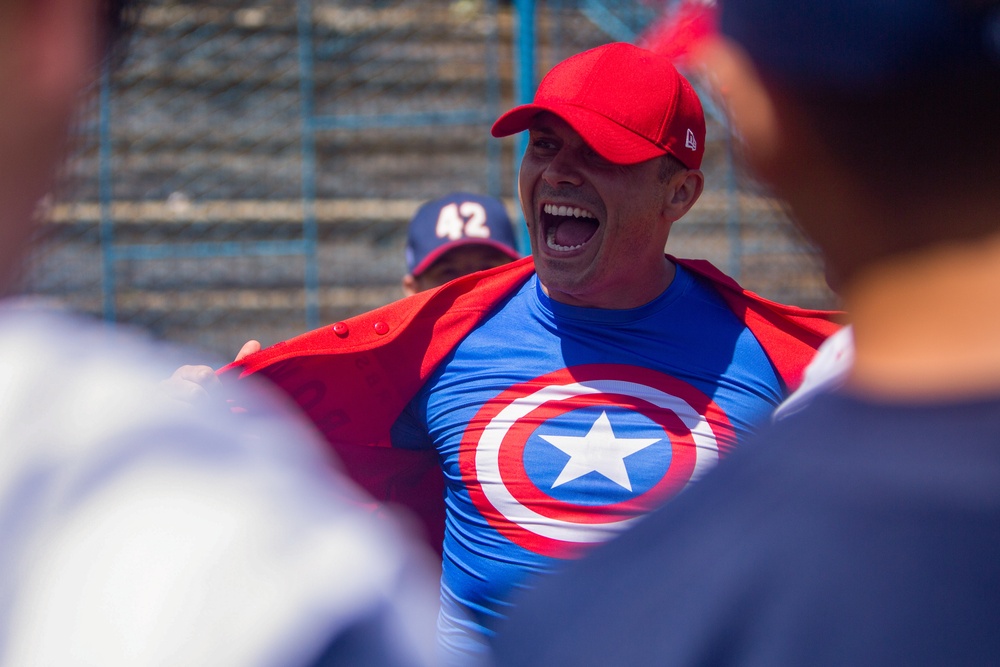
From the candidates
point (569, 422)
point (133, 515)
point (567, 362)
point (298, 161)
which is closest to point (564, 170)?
point (567, 362)

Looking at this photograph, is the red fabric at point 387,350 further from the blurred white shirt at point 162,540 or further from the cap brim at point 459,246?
the blurred white shirt at point 162,540

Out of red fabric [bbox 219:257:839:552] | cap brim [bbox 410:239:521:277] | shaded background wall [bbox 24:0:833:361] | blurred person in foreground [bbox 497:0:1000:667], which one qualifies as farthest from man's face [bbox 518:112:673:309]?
shaded background wall [bbox 24:0:833:361]

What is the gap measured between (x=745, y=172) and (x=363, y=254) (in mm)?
5699

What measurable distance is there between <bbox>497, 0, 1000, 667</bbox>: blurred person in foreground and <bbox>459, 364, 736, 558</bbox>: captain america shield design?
129 cm

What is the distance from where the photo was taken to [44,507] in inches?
22.5

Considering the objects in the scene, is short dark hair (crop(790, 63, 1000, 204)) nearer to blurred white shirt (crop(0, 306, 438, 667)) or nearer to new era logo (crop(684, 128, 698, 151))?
blurred white shirt (crop(0, 306, 438, 667))

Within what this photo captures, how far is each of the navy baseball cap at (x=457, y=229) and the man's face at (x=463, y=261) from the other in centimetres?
2

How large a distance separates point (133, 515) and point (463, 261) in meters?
2.55

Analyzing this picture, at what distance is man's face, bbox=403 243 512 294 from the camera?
3.08 m

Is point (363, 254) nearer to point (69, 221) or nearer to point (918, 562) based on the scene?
point (69, 221)

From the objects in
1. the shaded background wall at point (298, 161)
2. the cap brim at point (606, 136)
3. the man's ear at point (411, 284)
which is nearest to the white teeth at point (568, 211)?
the cap brim at point (606, 136)

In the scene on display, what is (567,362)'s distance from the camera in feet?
6.63

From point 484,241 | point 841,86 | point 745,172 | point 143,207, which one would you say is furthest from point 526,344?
point 143,207

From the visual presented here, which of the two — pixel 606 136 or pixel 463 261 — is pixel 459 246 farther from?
pixel 606 136
